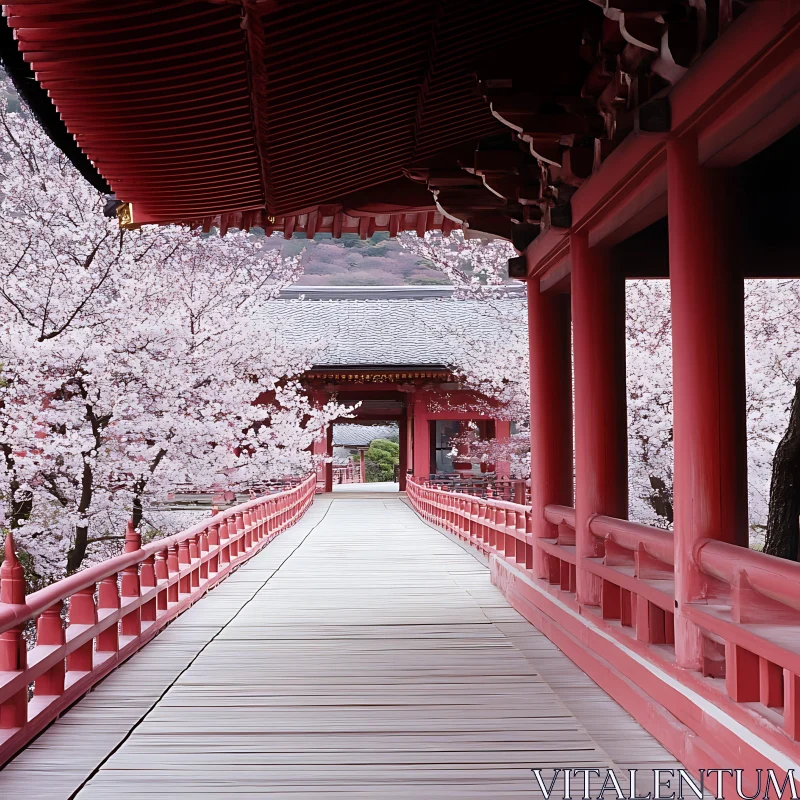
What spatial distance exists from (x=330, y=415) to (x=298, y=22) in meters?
21.0

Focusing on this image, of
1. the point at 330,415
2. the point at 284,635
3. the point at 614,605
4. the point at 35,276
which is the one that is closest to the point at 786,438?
the point at 614,605

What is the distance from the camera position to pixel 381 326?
97.6 feet

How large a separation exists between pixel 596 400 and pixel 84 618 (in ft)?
9.32

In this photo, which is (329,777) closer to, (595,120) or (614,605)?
(614,605)

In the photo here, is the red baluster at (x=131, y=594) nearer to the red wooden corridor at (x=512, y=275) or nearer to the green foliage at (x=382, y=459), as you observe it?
the red wooden corridor at (x=512, y=275)

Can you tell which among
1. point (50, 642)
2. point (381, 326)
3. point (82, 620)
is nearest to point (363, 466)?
point (381, 326)

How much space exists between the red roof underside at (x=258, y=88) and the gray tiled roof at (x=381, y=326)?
18.3m

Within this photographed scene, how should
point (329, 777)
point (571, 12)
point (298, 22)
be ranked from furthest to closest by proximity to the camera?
point (571, 12), point (298, 22), point (329, 777)

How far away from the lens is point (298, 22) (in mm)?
3584

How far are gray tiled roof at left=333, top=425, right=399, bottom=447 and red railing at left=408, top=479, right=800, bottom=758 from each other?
46258 millimetres

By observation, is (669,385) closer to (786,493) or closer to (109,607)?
(786,493)

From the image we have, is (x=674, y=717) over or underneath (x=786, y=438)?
underneath

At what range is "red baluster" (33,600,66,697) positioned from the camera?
13.3ft

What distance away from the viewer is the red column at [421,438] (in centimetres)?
2636
